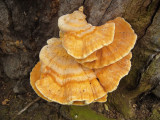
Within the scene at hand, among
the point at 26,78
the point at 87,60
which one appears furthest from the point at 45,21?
the point at 26,78

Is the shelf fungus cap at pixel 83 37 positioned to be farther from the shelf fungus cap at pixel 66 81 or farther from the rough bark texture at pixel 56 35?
the rough bark texture at pixel 56 35

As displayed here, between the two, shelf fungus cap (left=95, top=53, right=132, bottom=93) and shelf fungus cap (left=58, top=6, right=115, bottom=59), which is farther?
shelf fungus cap (left=95, top=53, right=132, bottom=93)

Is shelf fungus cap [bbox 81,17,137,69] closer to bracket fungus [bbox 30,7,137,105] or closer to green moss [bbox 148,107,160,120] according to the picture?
bracket fungus [bbox 30,7,137,105]

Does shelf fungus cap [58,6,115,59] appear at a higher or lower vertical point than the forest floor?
higher

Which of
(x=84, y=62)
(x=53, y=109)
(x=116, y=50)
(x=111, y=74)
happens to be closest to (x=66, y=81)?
(x=84, y=62)

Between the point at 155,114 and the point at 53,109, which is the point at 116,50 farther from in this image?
the point at 53,109

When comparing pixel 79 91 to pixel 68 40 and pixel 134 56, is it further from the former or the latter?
pixel 134 56

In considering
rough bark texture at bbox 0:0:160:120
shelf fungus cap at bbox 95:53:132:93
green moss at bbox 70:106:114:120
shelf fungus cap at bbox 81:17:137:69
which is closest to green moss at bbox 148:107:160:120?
rough bark texture at bbox 0:0:160:120
